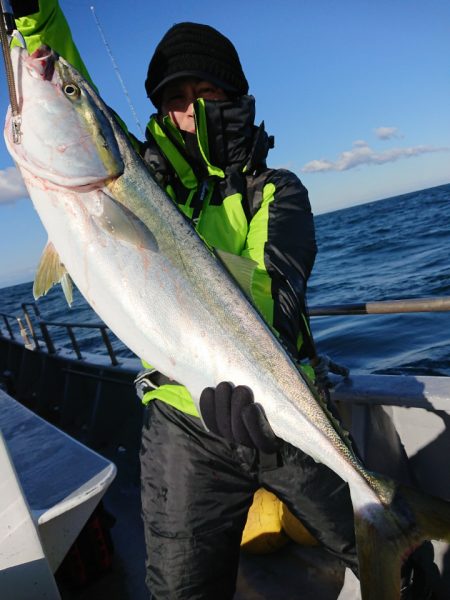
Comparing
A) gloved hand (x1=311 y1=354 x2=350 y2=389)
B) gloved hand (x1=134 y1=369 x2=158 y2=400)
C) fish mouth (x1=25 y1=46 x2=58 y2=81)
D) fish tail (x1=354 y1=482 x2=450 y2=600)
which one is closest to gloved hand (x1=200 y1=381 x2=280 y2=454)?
gloved hand (x1=134 y1=369 x2=158 y2=400)

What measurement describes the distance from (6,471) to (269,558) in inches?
88.4

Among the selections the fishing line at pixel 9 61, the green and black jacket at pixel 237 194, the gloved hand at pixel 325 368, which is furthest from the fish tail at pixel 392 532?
the fishing line at pixel 9 61

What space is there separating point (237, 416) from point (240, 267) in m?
0.73

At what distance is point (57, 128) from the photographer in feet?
6.97

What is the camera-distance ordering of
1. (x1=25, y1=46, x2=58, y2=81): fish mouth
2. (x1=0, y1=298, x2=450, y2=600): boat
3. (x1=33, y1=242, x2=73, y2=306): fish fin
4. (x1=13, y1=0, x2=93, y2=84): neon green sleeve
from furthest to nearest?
(x1=0, y1=298, x2=450, y2=600): boat → (x1=13, y1=0, x2=93, y2=84): neon green sleeve → (x1=33, y1=242, x2=73, y2=306): fish fin → (x1=25, y1=46, x2=58, y2=81): fish mouth

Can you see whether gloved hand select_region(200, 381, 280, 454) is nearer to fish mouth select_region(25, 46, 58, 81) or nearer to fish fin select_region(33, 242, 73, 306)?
fish fin select_region(33, 242, 73, 306)

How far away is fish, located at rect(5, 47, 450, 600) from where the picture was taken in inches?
82.9

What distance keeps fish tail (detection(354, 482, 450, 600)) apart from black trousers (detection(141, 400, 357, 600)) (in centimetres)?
28

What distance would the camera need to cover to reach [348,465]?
2148 millimetres

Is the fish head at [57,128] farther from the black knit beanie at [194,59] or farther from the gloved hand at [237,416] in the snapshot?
the gloved hand at [237,416]

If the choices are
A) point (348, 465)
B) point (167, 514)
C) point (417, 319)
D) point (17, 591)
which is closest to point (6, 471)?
point (17, 591)

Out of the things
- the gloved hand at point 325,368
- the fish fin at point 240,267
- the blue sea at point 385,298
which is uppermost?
the fish fin at point 240,267

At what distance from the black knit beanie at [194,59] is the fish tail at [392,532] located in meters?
2.48

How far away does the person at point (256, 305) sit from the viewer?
7.47ft
